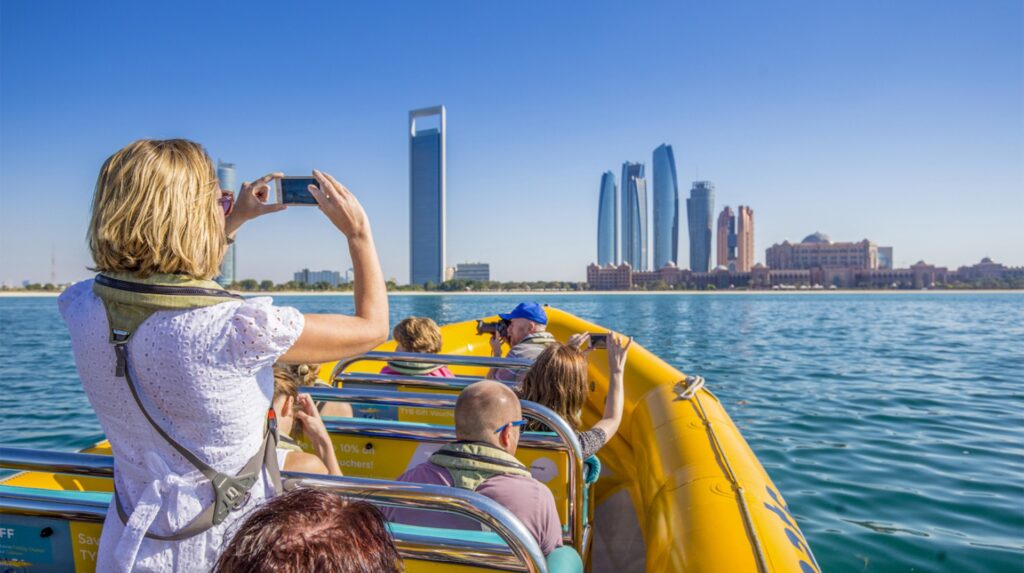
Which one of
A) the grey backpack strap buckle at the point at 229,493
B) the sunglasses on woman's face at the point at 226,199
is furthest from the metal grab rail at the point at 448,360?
the grey backpack strap buckle at the point at 229,493

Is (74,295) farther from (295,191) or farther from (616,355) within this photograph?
(616,355)

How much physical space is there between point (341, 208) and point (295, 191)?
22 centimetres

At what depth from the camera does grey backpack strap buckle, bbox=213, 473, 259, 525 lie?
3.75ft

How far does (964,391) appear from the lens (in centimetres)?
905

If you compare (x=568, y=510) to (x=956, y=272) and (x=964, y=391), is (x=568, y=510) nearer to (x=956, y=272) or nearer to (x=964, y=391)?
(x=964, y=391)

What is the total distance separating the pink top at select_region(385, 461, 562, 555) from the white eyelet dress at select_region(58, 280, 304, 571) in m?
0.69

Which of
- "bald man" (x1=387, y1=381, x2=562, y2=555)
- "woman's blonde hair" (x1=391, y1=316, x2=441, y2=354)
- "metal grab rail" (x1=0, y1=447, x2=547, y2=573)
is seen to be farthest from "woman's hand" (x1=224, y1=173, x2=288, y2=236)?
"woman's blonde hair" (x1=391, y1=316, x2=441, y2=354)

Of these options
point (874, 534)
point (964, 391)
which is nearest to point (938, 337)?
point (964, 391)

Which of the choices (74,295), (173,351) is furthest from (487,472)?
(74,295)

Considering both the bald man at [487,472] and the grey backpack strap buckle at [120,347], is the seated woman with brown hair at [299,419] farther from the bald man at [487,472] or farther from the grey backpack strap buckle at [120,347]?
the grey backpack strap buckle at [120,347]

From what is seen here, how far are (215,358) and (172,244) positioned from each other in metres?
0.22

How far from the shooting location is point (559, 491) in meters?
2.47

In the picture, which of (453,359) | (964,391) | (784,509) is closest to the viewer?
(784,509)

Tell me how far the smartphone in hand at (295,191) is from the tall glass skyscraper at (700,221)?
185 metres
